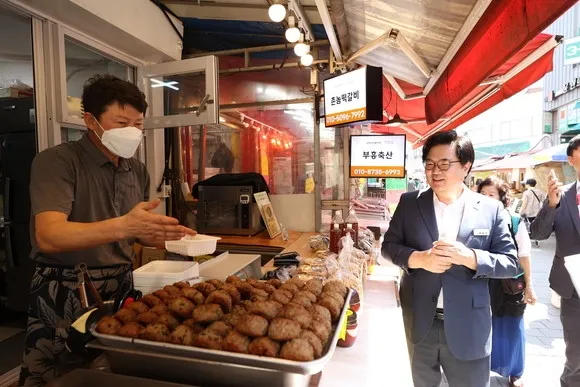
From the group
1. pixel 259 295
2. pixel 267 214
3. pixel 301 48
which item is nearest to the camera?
pixel 259 295

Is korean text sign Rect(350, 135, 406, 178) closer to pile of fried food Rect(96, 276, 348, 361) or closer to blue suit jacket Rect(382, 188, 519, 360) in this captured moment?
blue suit jacket Rect(382, 188, 519, 360)

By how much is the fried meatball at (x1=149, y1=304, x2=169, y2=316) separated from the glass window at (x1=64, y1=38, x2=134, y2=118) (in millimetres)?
2749

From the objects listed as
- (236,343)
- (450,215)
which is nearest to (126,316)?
(236,343)

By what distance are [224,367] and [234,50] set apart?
4.34 m

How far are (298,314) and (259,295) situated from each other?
21 cm

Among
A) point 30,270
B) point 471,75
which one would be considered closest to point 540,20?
point 471,75

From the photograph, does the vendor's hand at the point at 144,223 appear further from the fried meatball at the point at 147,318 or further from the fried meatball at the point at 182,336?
the fried meatball at the point at 182,336

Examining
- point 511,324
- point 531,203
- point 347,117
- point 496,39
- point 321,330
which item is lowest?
point 511,324

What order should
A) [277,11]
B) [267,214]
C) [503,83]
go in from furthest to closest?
[267,214], [503,83], [277,11]

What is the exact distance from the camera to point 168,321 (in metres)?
0.91

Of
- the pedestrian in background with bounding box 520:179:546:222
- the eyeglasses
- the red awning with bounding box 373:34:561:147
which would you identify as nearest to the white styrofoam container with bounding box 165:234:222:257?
the eyeglasses

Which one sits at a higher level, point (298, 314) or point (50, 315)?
point (298, 314)

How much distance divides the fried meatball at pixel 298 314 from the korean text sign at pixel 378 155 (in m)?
3.28

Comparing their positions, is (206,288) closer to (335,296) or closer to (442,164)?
(335,296)
